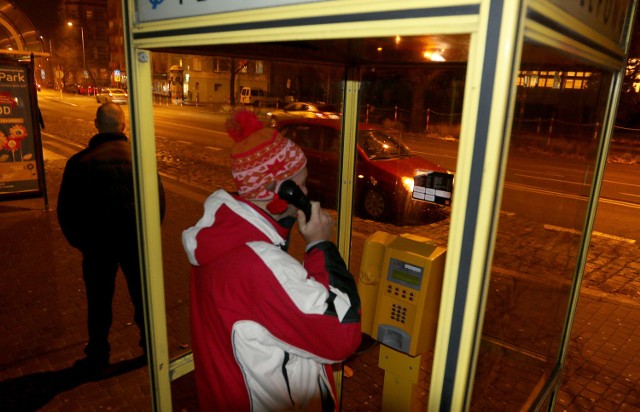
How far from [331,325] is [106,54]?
325 ft

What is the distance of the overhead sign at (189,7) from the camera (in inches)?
52.5

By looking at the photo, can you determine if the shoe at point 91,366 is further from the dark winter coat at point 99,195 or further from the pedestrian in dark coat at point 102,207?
the dark winter coat at point 99,195

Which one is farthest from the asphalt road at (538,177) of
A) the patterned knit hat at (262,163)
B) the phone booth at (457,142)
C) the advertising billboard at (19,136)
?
the advertising billboard at (19,136)

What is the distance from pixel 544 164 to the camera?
14617 mm

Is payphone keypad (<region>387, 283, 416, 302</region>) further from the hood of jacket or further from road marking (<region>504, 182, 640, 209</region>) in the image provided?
road marking (<region>504, 182, 640, 209</region>)

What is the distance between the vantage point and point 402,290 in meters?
2.31

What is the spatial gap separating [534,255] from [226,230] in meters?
6.09

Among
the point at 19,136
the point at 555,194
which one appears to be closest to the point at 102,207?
the point at 19,136

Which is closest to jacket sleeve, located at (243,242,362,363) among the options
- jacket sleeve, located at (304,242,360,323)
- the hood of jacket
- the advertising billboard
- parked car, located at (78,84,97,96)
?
jacket sleeve, located at (304,242,360,323)

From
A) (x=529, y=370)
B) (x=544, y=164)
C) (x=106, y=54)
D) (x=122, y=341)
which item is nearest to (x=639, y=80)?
(x=544, y=164)

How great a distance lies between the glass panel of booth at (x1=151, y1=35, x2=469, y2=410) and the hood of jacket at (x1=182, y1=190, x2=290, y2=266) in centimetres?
54

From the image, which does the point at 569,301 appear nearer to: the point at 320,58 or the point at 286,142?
the point at 286,142

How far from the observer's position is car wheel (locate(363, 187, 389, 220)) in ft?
25.2

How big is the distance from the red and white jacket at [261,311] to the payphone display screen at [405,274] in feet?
2.27
